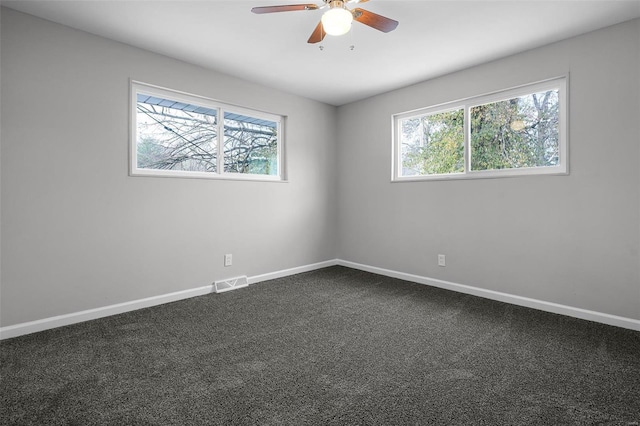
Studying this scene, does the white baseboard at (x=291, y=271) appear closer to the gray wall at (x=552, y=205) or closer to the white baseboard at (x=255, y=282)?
the white baseboard at (x=255, y=282)

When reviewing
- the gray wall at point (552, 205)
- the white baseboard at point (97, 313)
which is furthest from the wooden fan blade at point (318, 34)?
the white baseboard at point (97, 313)

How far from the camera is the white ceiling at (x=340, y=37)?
236cm

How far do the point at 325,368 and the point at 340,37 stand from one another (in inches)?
104

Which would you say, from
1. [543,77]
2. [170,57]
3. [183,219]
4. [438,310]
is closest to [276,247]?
[183,219]

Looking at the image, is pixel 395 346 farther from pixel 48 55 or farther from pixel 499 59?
pixel 48 55

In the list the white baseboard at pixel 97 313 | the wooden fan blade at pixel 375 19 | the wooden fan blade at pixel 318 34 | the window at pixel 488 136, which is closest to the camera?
the wooden fan blade at pixel 375 19

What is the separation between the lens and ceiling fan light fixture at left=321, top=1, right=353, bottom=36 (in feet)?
6.26

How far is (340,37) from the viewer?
2.84 m

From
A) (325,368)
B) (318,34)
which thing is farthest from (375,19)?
(325,368)

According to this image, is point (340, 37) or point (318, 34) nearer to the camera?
point (318, 34)

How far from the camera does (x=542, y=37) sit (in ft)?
9.12

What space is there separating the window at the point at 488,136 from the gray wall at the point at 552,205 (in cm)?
11

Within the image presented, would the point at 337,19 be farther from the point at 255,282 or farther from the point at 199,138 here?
the point at 255,282

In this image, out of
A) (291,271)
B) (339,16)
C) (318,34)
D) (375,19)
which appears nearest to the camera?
(339,16)
